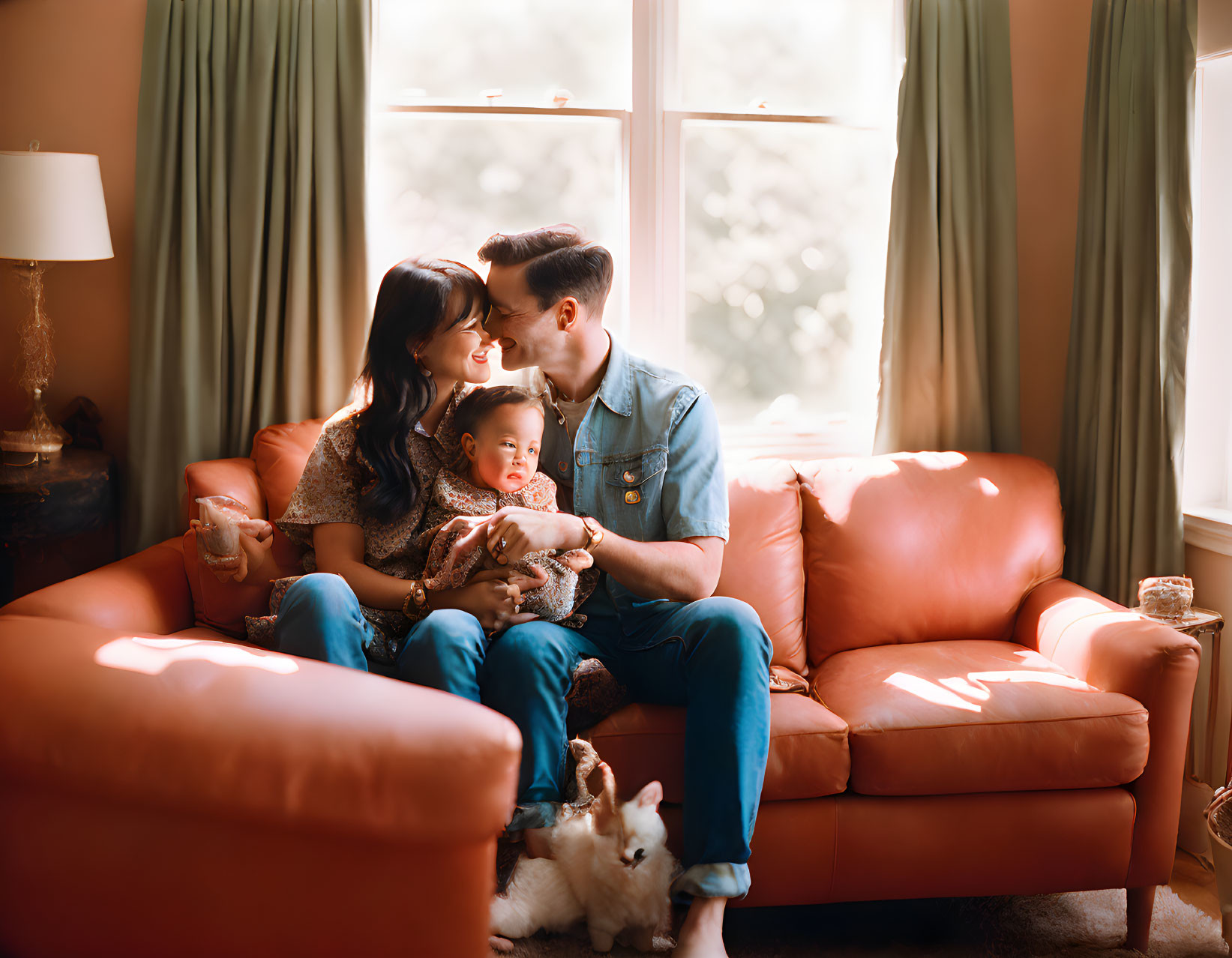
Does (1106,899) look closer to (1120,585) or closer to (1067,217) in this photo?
(1120,585)

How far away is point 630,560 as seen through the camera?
1615mm

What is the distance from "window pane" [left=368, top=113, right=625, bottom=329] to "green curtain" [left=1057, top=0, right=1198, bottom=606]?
4.25 ft

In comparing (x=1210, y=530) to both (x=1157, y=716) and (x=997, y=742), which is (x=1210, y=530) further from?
(x=997, y=742)

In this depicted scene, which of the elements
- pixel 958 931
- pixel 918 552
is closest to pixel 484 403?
pixel 918 552

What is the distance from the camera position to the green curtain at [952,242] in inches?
95.8

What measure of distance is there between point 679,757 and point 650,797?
140mm

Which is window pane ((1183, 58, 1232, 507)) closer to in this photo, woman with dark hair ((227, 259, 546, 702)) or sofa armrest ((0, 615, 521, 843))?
woman with dark hair ((227, 259, 546, 702))

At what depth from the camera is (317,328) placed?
92.7 inches

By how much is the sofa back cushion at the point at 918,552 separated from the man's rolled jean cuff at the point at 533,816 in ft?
2.91

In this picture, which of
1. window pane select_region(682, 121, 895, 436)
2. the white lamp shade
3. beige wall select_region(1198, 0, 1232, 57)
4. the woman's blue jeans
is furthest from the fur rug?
beige wall select_region(1198, 0, 1232, 57)

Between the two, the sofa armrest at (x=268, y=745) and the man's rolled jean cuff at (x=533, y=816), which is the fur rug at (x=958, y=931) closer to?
the man's rolled jean cuff at (x=533, y=816)

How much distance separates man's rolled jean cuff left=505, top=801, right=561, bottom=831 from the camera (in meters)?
1.49

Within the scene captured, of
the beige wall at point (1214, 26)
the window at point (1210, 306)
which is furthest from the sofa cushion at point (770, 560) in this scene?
the beige wall at point (1214, 26)

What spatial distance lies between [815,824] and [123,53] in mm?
2526
